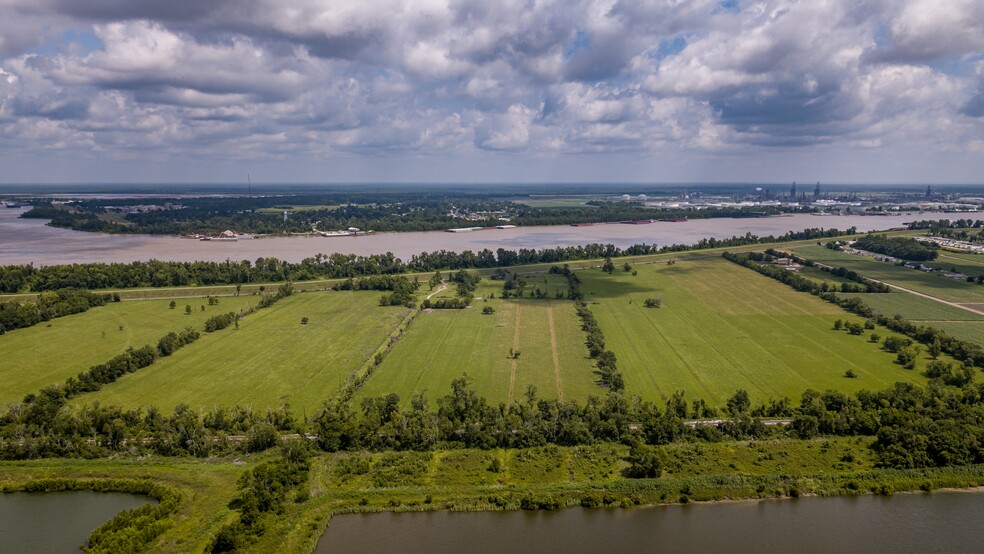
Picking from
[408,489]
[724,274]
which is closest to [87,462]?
[408,489]

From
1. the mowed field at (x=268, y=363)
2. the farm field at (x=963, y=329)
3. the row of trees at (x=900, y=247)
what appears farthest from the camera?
the row of trees at (x=900, y=247)

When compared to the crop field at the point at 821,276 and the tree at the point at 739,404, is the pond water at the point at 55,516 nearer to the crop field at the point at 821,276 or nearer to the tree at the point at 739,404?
the tree at the point at 739,404

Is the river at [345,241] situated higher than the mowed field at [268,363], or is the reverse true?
the river at [345,241]

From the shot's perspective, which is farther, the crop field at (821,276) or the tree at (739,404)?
the crop field at (821,276)


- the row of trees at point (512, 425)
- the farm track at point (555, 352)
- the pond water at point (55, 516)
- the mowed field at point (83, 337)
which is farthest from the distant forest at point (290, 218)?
the pond water at point (55, 516)

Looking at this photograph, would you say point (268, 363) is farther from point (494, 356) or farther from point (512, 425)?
point (512, 425)

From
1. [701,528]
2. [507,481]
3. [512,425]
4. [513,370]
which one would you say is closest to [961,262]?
[513,370]

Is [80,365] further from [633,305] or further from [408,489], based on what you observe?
[633,305]

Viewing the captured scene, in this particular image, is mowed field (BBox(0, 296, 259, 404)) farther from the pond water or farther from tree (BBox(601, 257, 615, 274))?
tree (BBox(601, 257, 615, 274))
